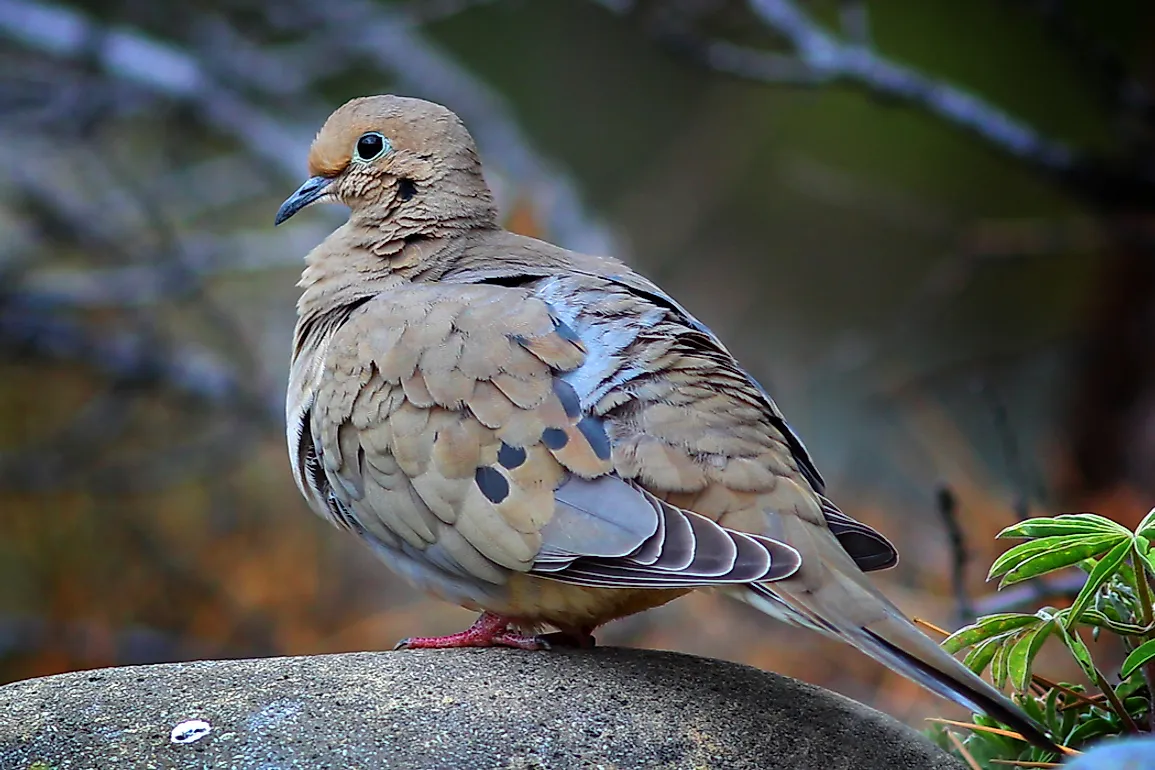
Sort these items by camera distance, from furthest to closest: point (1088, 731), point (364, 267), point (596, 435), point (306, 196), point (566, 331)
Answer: point (306, 196), point (364, 267), point (566, 331), point (596, 435), point (1088, 731)

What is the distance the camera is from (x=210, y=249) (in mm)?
6344

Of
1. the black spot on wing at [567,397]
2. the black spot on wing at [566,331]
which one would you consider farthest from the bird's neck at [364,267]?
the black spot on wing at [567,397]

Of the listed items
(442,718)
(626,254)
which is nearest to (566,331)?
(442,718)

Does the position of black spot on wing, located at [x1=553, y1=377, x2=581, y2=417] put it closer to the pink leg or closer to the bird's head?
the pink leg

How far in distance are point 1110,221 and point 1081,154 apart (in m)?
0.70

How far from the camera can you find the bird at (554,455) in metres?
2.29

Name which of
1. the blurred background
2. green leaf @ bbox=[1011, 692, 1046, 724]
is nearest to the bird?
green leaf @ bbox=[1011, 692, 1046, 724]

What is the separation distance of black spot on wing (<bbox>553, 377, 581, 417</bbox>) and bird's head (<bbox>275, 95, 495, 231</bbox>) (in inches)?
27.6

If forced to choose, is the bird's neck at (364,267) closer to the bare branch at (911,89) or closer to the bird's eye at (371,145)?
the bird's eye at (371,145)

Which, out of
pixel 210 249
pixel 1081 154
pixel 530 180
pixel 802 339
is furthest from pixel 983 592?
pixel 210 249

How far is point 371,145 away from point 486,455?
0.99 meters

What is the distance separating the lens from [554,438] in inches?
97.8

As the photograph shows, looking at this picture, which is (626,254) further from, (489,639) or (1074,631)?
(1074,631)

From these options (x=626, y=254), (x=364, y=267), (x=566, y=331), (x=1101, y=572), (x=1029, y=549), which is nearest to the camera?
(x=1101, y=572)
